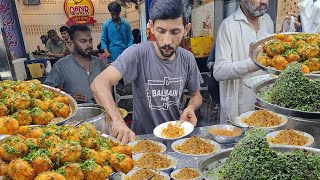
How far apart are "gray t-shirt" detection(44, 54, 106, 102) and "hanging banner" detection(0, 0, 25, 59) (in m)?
0.78

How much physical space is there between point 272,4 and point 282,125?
3023 mm

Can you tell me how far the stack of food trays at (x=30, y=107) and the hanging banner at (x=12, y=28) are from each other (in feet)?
9.16

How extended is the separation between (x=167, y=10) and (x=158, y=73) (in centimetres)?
69

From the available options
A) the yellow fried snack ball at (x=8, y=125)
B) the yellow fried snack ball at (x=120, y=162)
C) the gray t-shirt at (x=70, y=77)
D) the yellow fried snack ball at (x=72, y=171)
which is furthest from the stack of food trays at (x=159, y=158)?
the gray t-shirt at (x=70, y=77)

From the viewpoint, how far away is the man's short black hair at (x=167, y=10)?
3.18 metres

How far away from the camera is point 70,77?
4.58 metres

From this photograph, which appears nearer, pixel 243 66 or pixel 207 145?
pixel 207 145

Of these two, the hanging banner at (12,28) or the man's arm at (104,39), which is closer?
the hanging banner at (12,28)

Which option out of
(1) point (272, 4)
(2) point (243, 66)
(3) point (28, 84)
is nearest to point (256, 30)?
(2) point (243, 66)

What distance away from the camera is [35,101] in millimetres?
2156

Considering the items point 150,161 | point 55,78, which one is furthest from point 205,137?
point 55,78

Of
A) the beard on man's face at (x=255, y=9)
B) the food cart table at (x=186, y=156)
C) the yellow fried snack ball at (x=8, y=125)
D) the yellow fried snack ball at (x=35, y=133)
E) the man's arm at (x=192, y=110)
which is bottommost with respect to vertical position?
the food cart table at (x=186, y=156)

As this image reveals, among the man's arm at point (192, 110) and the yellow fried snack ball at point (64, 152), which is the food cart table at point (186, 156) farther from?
the yellow fried snack ball at point (64, 152)

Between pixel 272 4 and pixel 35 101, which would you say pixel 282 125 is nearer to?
pixel 35 101
